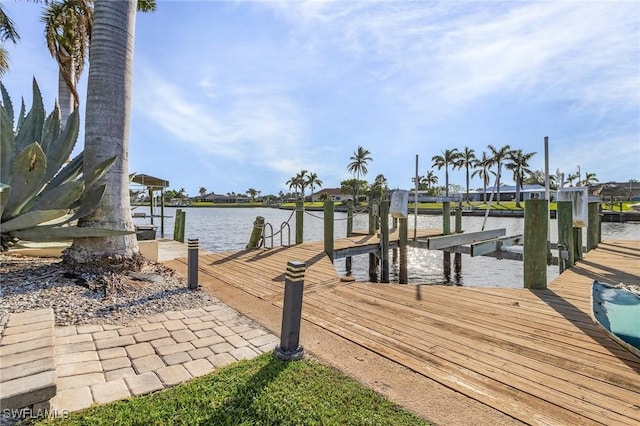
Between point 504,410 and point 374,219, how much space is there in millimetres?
9967

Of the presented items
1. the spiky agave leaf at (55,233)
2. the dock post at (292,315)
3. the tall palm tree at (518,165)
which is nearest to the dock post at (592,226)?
the dock post at (292,315)

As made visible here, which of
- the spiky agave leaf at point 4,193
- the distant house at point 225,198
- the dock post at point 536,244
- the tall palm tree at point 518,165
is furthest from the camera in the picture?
the distant house at point 225,198

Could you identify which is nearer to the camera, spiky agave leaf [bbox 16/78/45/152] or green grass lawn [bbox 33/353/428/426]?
green grass lawn [bbox 33/353/428/426]

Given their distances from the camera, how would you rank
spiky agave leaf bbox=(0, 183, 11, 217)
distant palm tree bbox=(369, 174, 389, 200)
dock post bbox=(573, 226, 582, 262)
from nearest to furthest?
spiky agave leaf bbox=(0, 183, 11, 217) < dock post bbox=(573, 226, 582, 262) < distant palm tree bbox=(369, 174, 389, 200)

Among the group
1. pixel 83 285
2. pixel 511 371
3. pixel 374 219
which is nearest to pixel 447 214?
pixel 374 219

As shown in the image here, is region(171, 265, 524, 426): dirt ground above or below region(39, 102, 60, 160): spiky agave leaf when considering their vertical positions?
below

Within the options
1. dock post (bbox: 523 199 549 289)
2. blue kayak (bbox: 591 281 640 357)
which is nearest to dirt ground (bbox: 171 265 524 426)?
blue kayak (bbox: 591 281 640 357)

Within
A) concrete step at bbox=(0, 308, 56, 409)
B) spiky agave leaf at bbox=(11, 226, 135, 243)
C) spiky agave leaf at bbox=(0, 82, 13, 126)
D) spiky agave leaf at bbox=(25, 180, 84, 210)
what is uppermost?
spiky agave leaf at bbox=(0, 82, 13, 126)

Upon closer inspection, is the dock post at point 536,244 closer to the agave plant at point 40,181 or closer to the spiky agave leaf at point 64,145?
the agave plant at point 40,181

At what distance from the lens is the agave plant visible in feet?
13.8

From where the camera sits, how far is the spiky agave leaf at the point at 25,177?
163 inches

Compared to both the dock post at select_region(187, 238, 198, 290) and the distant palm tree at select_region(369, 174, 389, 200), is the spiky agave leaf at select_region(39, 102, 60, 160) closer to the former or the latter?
the dock post at select_region(187, 238, 198, 290)

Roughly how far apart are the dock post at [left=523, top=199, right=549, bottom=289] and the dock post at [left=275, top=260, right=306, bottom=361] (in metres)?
3.99

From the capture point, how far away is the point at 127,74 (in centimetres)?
530
